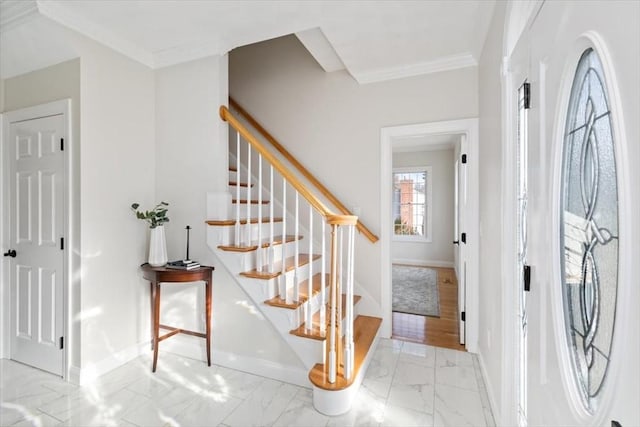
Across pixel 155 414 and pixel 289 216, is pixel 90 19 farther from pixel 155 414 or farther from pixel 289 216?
pixel 155 414

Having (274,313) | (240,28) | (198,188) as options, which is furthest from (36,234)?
(240,28)

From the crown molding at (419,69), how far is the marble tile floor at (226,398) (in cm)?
260

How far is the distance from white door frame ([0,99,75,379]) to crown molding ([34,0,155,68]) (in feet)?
1.73

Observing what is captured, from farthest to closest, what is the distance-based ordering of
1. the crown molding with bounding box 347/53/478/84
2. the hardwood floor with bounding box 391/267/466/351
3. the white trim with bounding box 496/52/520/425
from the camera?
1. the hardwood floor with bounding box 391/267/466/351
2. the crown molding with bounding box 347/53/478/84
3. the white trim with bounding box 496/52/520/425

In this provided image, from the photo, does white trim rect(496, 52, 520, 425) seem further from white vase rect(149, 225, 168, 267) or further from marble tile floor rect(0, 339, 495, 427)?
white vase rect(149, 225, 168, 267)

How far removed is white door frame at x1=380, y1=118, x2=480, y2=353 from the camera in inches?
108

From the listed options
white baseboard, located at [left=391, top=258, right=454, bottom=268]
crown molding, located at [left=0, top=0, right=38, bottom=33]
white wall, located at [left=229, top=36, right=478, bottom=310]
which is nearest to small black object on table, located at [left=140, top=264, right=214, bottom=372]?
white wall, located at [left=229, top=36, right=478, bottom=310]

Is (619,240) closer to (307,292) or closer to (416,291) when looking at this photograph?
(307,292)

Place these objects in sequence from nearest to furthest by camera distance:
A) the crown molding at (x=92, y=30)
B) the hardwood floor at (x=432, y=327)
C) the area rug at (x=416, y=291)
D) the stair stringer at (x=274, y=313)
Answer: the crown molding at (x=92, y=30), the stair stringer at (x=274, y=313), the hardwood floor at (x=432, y=327), the area rug at (x=416, y=291)

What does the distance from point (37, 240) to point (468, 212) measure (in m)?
3.70

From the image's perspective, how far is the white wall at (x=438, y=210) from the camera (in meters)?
6.57

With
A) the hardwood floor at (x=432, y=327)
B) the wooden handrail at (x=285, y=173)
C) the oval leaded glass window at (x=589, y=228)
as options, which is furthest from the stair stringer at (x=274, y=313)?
the oval leaded glass window at (x=589, y=228)

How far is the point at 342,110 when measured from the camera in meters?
3.22

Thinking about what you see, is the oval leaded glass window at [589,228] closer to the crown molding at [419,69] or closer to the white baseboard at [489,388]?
the white baseboard at [489,388]
